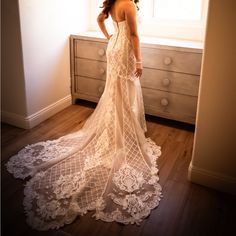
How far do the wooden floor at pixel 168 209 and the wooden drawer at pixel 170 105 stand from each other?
327mm

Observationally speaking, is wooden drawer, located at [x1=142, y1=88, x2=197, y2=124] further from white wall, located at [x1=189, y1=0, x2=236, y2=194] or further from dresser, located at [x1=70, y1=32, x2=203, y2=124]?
white wall, located at [x1=189, y1=0, x2=236, y2=194]

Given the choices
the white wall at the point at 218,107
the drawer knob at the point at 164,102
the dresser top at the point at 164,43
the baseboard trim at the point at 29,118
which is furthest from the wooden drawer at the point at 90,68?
the white wall at the point at 218,107

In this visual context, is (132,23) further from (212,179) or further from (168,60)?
(212,179)

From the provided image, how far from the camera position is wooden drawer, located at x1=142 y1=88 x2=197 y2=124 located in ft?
10.4

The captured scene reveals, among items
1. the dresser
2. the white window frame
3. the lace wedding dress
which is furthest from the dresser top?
the lace wedding dress

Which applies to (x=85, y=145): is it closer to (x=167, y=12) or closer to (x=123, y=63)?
(x=123, y=63)

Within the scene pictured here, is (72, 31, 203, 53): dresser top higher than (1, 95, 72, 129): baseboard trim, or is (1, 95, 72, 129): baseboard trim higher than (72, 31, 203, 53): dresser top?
(72, 31, 203, 53): dresser top

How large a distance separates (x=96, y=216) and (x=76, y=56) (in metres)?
2.14

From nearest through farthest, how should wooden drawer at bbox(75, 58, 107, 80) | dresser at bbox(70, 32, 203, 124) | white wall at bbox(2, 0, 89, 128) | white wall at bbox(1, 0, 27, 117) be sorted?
1. white wall at bbox(1, 0, 27, 117)
2. white wall at bbox(2, 0, 89, 128)
3. dresser at bbox(70, 32, 203, 124)
4. wooden drawer at bbox(75, 58, 107, 80)

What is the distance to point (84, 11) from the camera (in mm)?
3744

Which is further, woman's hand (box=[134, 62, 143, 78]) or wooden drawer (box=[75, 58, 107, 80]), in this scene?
wooden drawer (box=[75, 58, 107, 80])

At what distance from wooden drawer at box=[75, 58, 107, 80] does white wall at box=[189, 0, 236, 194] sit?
163 centimetres

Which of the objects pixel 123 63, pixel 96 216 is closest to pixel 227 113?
pixel 123 63

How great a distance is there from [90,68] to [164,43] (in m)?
0.95
